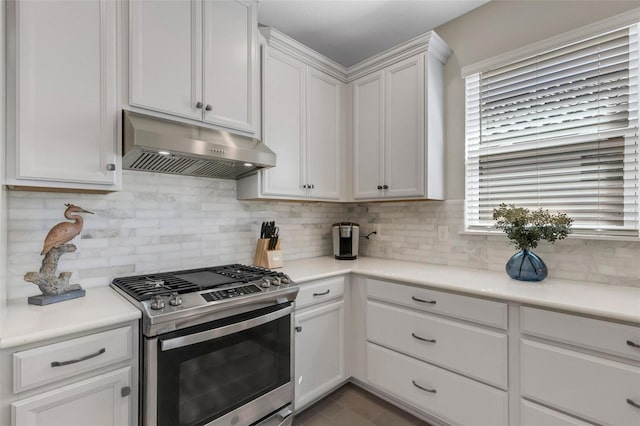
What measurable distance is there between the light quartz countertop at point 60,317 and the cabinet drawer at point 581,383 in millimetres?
1809

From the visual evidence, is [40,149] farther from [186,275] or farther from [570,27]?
[570,27]

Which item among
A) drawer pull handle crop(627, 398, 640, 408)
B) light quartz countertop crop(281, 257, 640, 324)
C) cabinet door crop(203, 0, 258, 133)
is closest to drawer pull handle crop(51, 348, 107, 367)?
light quartz countertop crop(281, 257, 640, 324)

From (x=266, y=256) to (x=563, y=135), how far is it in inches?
81.4

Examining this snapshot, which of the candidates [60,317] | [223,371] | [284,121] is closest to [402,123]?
[284,121]

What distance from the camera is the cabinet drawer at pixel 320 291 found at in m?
2.00

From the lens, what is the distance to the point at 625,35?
176cm

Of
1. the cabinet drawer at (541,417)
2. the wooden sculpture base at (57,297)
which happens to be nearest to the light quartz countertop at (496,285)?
the cabinet drawer at (541,417)

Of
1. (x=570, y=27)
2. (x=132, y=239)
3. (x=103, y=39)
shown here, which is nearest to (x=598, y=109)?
(x=570, y=27)

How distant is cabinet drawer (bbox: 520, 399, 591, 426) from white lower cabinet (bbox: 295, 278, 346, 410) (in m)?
1.11

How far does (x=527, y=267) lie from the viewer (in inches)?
73.8

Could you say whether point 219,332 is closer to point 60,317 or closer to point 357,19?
point 60,317

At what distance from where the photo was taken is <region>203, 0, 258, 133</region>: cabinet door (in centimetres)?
182

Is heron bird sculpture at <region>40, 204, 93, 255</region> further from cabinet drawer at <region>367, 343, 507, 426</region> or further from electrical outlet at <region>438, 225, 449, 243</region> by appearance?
electrical outlet at <region>438, 225, 449, 243</region>

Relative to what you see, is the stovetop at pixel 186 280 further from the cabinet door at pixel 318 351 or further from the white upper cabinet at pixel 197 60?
the white upper cabinet at pixel 197 60
